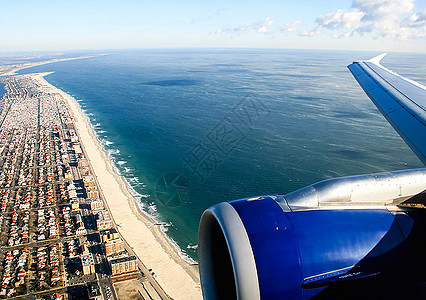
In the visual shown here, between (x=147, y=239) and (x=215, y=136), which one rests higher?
(x=215, y=136)

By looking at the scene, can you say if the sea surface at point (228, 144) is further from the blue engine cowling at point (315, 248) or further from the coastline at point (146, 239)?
the blue engine cowling at point (315, 248)

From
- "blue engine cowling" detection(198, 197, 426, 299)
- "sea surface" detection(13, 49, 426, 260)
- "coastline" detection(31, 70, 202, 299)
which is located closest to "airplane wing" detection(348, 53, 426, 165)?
"blue engine cowling" detection(198, 197, 426, 299)

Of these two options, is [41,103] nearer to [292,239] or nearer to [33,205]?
[33,205]

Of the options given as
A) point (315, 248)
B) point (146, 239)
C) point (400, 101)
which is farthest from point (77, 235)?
point (315, 248)

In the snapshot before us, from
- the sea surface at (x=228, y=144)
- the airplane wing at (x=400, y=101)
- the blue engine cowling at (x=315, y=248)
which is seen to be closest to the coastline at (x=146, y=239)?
the sea surface at (x=228, y=144)

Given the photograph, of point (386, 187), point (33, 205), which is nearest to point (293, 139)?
point (33, 205)
